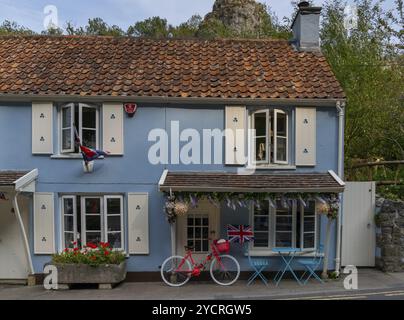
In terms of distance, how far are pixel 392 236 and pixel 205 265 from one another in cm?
505

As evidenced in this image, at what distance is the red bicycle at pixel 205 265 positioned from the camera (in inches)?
414

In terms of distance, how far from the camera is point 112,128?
11.0 meters

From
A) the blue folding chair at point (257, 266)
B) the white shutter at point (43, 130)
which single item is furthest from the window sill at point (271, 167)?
the white shutter at point (43, 130)

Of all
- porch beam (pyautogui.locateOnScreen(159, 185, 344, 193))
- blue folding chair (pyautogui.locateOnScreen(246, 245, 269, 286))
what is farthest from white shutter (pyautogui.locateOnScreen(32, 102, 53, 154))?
blue folding chair (pyautogui.locateOnScreen(246, 245, 269, 286))

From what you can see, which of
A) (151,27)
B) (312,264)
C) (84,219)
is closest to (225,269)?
(312,264)

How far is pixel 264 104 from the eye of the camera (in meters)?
11.1

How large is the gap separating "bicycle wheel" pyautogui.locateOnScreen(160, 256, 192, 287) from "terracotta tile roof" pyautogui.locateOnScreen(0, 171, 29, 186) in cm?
419

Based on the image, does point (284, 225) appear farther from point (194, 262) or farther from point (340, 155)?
point (194, 262)

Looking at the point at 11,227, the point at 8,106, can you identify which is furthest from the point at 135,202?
the point at 8,106

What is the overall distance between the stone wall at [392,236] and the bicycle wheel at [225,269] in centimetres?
407

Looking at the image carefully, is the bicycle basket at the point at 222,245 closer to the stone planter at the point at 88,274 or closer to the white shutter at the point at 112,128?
the stone planter at the point at 88,274

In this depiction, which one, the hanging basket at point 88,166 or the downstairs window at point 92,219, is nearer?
the hanging basket at point 88,166

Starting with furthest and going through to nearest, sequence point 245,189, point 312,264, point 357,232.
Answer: point 357,232, point 312,264, point 245,189

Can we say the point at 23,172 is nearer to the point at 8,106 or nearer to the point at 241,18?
the point at 8,106
